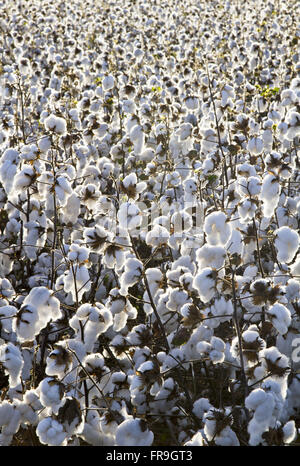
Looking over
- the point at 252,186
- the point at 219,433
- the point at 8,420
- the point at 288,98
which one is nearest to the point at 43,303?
the point at 8,420

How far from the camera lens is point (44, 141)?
3.70 m

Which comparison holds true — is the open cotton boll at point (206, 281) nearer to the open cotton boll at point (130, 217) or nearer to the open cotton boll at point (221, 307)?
the open cotton boll at point (221, 307)

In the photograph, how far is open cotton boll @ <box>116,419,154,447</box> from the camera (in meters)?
2.27

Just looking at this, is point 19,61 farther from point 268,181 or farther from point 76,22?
point 76,22

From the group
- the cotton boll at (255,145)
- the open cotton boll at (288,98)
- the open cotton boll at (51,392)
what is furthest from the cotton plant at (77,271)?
the open cotton boll at (288,98)

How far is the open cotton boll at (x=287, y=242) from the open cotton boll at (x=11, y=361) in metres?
1.29

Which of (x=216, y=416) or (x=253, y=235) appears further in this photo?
(x=253, y=235)

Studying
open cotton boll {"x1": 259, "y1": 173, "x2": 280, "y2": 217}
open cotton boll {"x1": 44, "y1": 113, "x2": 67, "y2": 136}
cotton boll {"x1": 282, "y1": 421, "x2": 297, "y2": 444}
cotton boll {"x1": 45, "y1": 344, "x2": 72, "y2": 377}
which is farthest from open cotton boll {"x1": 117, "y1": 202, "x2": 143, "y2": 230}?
cotton boll {"x1": 282, "y1": 421, "x2": 297, "y2": 444}

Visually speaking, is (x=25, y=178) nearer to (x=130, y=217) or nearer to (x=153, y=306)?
(x=130, y=217)

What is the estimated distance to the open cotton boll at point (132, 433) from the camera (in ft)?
7.43

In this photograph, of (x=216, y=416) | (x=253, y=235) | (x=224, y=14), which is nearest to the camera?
(x=216, y=416)

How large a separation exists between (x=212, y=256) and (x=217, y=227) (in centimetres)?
13
